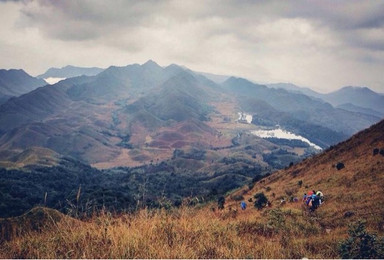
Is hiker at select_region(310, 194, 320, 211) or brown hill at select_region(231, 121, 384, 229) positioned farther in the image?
hiker at select_region(310, 194, 320, 211)

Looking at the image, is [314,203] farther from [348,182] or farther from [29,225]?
[29,225]

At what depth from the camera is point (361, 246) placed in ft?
21.5

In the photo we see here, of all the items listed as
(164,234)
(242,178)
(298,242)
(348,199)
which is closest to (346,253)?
(298,242)

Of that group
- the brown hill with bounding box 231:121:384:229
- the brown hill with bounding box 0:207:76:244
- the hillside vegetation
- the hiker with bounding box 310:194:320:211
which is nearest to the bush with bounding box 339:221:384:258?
the hillside vegetation

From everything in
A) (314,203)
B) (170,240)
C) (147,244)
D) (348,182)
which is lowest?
(314,203)

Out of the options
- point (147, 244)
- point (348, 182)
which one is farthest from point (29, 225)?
point (348, 182)

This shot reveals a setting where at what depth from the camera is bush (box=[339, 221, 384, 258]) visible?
20.5 ft

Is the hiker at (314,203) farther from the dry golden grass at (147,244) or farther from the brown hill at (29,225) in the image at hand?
the brown hill at (29,225)

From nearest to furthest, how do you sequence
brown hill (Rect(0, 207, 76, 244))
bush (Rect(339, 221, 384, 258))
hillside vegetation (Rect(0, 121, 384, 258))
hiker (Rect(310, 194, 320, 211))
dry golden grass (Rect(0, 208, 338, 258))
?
dry golden grass (Rect(0, 208, 338, 258)) → hillside vegetation (Rect(0, 121, 384, 258)) → bush (Rect(339, 221, 384, 258)) → brown hill (Rect(0, 207, 76, 244)) → hiker (Rect(310, 194, 320, 211))

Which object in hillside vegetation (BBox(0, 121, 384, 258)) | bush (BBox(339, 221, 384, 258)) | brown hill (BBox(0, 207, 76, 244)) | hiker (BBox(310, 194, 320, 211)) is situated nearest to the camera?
hillside vegetation (BBox(0, 121, 384, 258))

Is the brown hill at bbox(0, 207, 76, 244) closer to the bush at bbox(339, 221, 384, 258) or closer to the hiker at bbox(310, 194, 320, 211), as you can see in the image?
the bush at bbox(339, 221, 384, 258)

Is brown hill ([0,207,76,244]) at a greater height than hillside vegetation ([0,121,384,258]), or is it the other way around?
hillside vegetation ([0,121,384,258])

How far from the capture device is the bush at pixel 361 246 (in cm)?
625

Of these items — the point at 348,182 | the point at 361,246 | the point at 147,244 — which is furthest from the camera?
the point at 348,182
